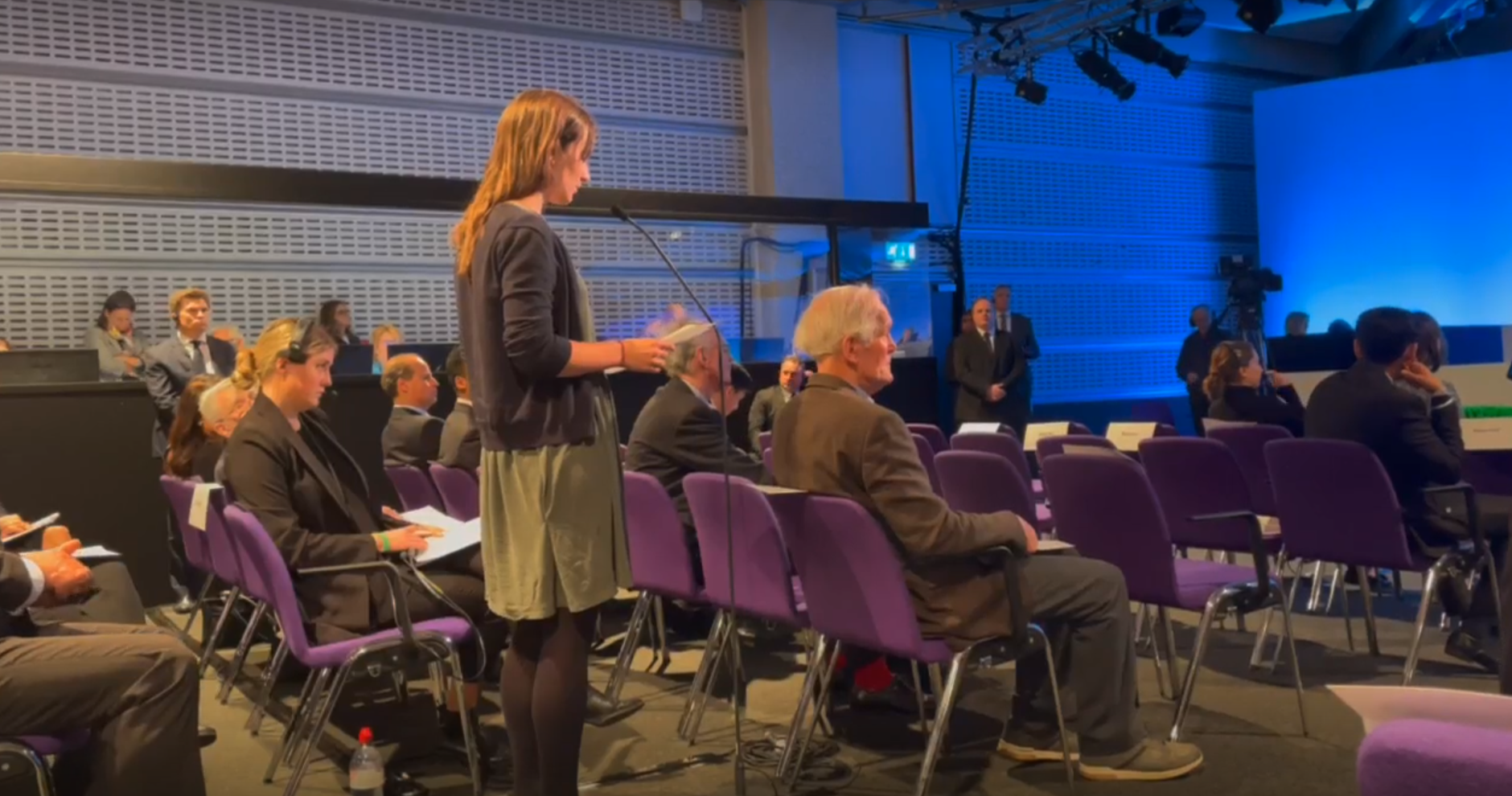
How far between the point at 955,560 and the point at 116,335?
19.6ft

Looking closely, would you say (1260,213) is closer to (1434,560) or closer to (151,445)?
(1434,560)

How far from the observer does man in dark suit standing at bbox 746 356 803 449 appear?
7113 millimetres

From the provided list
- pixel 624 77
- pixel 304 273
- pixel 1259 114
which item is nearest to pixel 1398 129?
pixel 1259 114

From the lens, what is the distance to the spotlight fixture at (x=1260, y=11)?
29.9ft

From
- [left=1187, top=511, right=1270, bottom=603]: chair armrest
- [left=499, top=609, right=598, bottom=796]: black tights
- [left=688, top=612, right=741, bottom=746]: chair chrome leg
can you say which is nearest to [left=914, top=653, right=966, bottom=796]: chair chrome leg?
[left=499, top=609, right=598, bottom=796]: black tights

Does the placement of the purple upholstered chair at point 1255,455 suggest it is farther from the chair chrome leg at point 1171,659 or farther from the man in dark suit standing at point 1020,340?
the man in dark suit standing at point 1020,340

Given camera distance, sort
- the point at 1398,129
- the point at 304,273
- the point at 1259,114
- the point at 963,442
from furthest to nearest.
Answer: the point at 1259,114 < the point at 1398,129 < the point at 304,273 < the point at 963,442

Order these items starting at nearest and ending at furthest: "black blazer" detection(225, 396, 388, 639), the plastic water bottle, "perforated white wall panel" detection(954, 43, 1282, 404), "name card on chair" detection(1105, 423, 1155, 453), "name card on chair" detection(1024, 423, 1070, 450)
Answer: the plastic water bottle < "black blazer" detection(225, 396, 388, 639) < "name card on chair" detection(1105, 423, 1155, 453) < "name card on chair" detection(1024, 423, 1070, 450) < "perforated white wall panel" detection(954, 43, 1282, 404)

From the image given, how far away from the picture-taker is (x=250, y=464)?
341 centimetres

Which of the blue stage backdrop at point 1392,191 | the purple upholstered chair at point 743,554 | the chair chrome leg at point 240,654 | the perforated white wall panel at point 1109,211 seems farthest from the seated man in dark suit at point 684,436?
the blue stage backdrop at point 1392,191

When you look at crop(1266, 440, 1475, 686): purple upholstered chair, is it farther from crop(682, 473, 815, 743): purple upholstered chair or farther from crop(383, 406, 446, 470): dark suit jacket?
crop(383, 406, 446, 470): dark suit jacket

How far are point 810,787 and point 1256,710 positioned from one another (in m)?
1.46

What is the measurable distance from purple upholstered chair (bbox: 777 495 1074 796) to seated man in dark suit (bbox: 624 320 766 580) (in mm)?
1073

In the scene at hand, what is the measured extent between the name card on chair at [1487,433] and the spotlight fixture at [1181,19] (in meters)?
5.87
